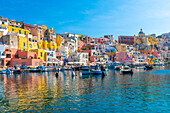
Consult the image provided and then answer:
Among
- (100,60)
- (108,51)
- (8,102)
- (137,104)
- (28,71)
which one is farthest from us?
(108,51)

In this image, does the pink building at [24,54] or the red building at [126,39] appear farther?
the red building at [126,39]

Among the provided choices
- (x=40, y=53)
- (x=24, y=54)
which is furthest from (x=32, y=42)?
(x=24, y=54)

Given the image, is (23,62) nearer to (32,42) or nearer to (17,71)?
(17,71)

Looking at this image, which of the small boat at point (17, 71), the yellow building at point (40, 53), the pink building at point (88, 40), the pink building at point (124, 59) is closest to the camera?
the small boat at point (17, 71)

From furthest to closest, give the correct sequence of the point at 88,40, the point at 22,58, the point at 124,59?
the point at 88,40, the point at 124,59, the point at 22,58

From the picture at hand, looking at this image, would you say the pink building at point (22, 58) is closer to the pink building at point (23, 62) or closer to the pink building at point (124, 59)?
the pink building at point (23, 62)

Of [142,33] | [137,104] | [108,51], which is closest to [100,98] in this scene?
[137,104]

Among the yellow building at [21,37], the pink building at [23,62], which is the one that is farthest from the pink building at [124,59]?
the pink building at [23,62]

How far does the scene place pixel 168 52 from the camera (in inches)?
5930

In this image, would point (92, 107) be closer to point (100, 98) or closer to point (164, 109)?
point (100, 98)

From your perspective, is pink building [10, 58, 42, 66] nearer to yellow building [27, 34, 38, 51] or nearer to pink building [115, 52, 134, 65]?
yellow building [27, 34, 38, 51]

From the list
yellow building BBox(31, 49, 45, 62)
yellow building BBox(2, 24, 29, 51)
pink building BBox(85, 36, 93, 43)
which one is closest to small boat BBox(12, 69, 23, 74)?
yellow building BBox(31, 49, 45, 62)

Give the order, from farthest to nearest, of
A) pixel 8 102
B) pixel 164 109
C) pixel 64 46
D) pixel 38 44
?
pixel 64 46, pixel 38 44, pixel 8 102, pixel 164 109

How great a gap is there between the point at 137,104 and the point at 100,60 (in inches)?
3210
